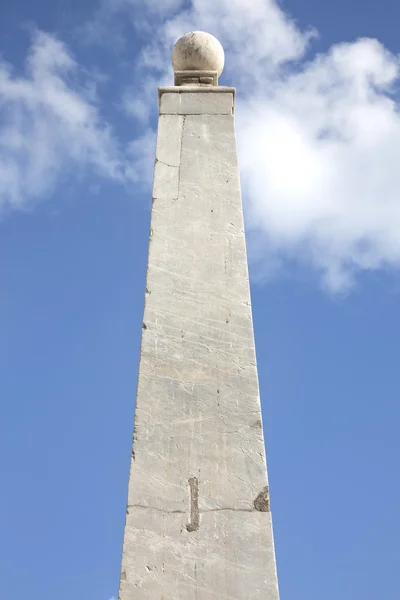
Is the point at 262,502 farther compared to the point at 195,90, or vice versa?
the point at 195,90

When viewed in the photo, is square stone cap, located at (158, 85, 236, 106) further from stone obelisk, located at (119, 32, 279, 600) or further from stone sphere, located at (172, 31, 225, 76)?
stone sphere, located at (172, 31, 225, 76)

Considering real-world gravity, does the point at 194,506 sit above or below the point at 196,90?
below

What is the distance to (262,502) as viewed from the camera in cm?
400

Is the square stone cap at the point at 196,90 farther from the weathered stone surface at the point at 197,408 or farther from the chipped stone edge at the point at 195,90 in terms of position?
the weathered stone surface at the point at 197,408

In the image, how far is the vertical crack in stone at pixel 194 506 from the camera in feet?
12.8

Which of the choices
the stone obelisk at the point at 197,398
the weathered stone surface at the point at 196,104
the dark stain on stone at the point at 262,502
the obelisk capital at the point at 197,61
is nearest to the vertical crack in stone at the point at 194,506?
the stone obelisk at the point at 197,398

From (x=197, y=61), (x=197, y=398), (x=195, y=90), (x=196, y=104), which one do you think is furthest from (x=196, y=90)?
(x=197, y=398)

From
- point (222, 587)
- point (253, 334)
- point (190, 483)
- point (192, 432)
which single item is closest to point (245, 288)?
point (253, 334)

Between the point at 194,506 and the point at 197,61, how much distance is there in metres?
3.53

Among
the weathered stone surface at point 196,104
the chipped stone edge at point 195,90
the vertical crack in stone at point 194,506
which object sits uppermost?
the chipped stone edge at point 195,90

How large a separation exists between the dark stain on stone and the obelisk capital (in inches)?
128

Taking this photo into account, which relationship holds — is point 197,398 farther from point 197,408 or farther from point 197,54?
point 197,54

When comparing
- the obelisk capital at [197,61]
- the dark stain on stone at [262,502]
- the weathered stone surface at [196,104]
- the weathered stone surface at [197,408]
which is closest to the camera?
the weathered stone surface at [197,408]

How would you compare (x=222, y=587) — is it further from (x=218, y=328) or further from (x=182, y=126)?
(x=182, y=126)
